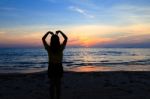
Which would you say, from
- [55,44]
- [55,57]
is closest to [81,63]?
[55,57]

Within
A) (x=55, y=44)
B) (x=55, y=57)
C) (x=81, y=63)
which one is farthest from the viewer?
(x=81, y=63)

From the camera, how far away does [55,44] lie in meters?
6.97

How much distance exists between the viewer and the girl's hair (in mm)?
6927

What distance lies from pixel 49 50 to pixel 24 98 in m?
3.34

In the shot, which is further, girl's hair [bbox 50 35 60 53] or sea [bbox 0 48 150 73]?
sea [bbox 0 48 150 73]

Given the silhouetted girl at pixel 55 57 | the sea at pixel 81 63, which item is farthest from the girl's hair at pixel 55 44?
the sea at pixel 81 63

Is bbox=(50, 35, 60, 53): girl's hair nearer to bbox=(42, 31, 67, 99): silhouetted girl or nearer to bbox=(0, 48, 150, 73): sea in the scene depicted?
bbox=(42, 31, 67, 99): silhouetted girl

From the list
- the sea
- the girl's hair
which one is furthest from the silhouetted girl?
the sea

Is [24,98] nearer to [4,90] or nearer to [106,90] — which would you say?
[4,90]

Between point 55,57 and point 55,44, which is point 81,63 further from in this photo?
point 55,44

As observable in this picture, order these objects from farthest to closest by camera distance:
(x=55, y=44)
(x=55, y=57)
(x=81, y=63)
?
1. (x=81, y=63)
2. (x=55, y=57)
3. (x=55, y=44)

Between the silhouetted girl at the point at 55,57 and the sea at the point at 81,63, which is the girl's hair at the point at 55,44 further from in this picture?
the sea at the point at 81,63

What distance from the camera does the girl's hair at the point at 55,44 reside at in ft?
22.7

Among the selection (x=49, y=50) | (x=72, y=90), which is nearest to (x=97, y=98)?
(x=72, y=90)
